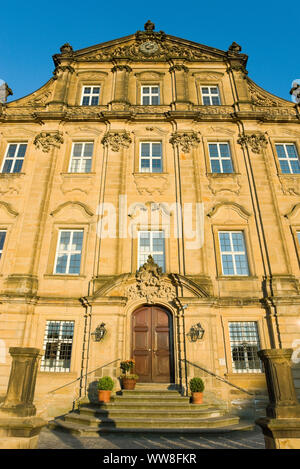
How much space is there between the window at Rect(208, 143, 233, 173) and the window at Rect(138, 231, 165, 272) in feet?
17.7

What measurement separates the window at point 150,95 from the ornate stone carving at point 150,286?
37.7 ft

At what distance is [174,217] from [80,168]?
635 cm

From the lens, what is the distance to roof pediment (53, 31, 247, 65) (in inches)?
818

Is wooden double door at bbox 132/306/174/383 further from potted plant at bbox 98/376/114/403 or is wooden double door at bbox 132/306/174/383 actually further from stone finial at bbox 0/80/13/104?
stone finial at bbox 0/80/13/104

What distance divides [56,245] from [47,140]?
6.68 meters

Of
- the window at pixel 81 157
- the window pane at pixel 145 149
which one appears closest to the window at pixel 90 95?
the window at pixel 81 157

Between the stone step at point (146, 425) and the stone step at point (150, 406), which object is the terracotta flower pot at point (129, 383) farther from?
the stone step at point (146, 425)

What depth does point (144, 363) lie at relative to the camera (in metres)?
12.6

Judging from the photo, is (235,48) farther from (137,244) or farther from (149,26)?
(137,244)

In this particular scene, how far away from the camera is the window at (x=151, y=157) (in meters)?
16.9
